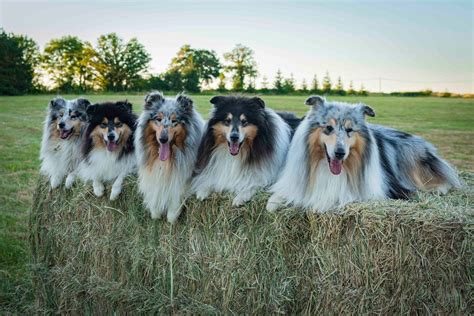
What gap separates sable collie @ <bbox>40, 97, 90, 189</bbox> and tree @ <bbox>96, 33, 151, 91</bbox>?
113 ft

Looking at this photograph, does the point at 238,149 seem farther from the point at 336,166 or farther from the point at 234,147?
the point at 336,166

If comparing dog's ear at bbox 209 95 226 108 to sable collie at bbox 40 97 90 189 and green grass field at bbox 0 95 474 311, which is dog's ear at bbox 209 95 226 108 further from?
sable collie at bbox 40 97 90 189

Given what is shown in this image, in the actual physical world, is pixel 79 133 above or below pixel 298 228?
above

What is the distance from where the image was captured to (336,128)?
12.5 ft

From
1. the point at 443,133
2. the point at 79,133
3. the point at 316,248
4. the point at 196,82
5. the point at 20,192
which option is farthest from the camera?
the point at 196,82

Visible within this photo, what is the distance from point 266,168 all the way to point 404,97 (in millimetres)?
23256

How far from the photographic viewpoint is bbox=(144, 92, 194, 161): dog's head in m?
4.47

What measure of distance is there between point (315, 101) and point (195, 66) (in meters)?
28.5

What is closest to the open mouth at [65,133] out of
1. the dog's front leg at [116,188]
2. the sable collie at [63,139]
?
the sable collie at [63,139]

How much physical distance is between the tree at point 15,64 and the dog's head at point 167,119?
34.2m

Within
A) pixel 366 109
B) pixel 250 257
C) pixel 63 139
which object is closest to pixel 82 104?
pixel 63 139

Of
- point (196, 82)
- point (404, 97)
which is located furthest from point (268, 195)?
point (196, 82)

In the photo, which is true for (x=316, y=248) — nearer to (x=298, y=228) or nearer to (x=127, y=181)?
(x=298, y=228)

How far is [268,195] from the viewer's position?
13.4 ft
